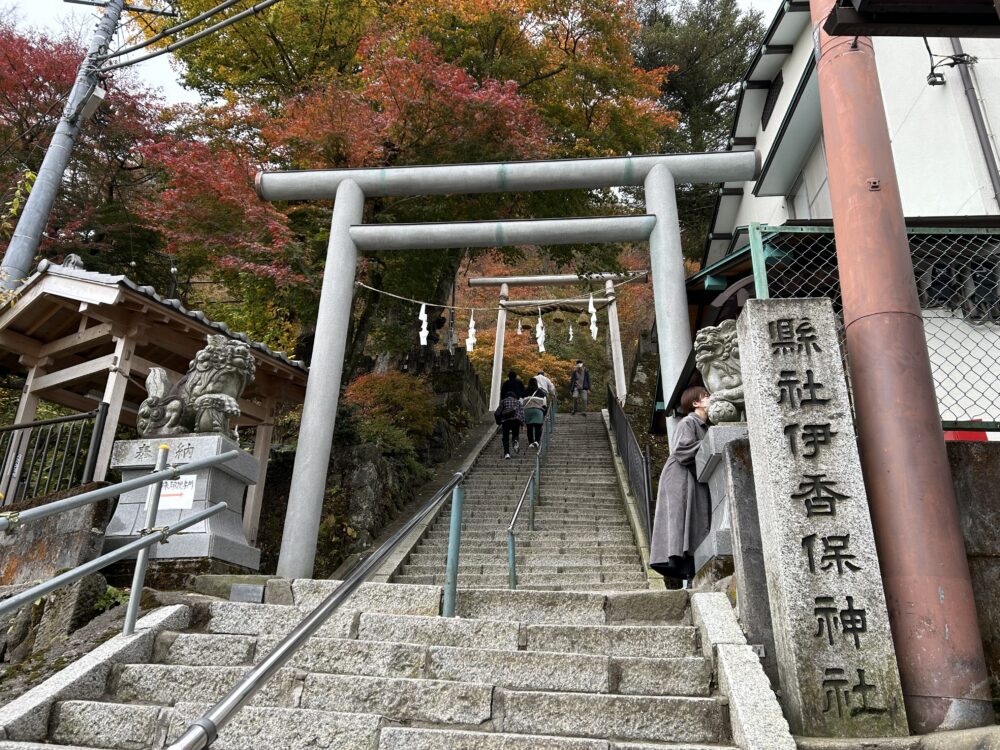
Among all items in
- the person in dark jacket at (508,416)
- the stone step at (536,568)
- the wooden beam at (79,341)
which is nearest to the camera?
the wooden beam at (79,341)

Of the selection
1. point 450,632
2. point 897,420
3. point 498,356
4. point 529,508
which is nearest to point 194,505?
point 450,632

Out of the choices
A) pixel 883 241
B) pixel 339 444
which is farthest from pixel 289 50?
pixel 883 241

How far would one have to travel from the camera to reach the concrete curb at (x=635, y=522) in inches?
314

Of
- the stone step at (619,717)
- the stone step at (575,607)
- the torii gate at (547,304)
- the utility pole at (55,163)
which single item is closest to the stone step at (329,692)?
the stone step at (619,717)

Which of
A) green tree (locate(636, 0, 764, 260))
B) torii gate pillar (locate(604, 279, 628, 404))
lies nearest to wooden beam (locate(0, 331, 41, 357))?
torii gate pillar (locate(604, 279, 628, 404))

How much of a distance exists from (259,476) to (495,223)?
189 inches

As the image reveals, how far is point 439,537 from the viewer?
1003 centimetres

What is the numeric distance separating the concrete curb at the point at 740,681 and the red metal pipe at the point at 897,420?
2.22 feet

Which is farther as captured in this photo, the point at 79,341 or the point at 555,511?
the point at 555,511

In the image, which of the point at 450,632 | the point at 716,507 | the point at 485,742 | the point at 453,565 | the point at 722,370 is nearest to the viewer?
the point at 485,742

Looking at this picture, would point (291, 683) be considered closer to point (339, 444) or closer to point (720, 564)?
point (720, 564)

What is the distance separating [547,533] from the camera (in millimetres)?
9805

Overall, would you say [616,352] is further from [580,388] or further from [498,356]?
[580,388]

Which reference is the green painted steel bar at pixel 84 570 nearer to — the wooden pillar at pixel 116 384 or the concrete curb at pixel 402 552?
the concrete curb at pixel 402 552
